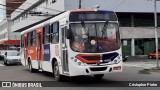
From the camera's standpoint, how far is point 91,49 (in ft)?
48.1

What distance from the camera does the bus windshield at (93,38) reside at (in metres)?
14.7

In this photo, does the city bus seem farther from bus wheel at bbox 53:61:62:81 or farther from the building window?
the building window

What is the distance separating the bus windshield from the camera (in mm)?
14727

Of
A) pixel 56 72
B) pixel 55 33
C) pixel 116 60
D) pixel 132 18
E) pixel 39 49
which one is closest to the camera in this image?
pixel 116 60

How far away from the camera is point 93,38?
14797mm

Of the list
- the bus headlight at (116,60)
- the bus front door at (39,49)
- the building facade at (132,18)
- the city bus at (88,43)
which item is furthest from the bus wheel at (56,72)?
the building facade at (132,18)

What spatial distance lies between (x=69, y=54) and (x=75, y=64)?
523 millimetres

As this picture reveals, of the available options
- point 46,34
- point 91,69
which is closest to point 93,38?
point 91,69

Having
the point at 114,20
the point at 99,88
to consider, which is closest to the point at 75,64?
the point at 99,88

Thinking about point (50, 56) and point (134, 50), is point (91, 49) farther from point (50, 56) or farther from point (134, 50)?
point (134, 50)

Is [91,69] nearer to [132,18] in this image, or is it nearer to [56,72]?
[56,72]

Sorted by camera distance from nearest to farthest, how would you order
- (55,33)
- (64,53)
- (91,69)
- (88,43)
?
(91,69) < (88,43) < (64,53) < (55,33)

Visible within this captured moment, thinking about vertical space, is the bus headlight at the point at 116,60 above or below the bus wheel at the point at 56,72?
above

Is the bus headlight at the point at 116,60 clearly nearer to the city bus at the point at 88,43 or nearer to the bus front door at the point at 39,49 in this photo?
the city bus at the point at 88,43
